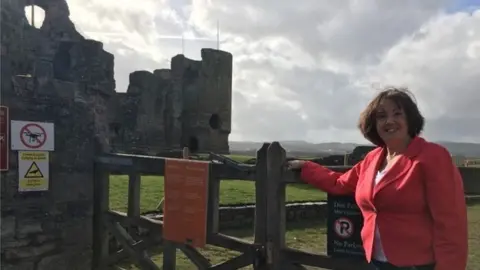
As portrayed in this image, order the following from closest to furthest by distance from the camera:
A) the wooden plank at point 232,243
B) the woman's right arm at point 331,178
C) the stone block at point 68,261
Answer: the woman's right arm at point 331,178
the wooden plank at point 232,243
the stone block at point 68,261

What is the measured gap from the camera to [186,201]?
15.5ft

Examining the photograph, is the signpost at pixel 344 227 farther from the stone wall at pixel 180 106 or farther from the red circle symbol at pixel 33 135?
the stone wall at pixel 180 106

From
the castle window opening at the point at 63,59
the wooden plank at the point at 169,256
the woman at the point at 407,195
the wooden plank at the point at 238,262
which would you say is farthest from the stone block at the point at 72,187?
the castle window opening at the point at 63,59

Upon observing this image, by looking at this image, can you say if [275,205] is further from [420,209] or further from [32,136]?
[32,136]

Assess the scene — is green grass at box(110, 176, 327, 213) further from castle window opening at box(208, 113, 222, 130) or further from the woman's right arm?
castle window opening at box(208, 113, 222, 130)

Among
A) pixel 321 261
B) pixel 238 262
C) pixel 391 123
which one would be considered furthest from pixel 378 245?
pixel 238 262

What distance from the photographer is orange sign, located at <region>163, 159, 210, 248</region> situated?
15.2 ft

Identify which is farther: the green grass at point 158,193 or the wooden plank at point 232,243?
the green grass at point 158,193

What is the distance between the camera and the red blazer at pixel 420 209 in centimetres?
261

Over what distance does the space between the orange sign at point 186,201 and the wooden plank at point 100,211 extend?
148 cm

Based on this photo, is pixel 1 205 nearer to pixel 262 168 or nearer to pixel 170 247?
pixel 170 247

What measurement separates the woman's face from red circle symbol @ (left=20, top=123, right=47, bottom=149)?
3.98m

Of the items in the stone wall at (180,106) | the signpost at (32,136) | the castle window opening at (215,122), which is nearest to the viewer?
the signpost at (32,136)

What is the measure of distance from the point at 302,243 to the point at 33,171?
17.5 feet
